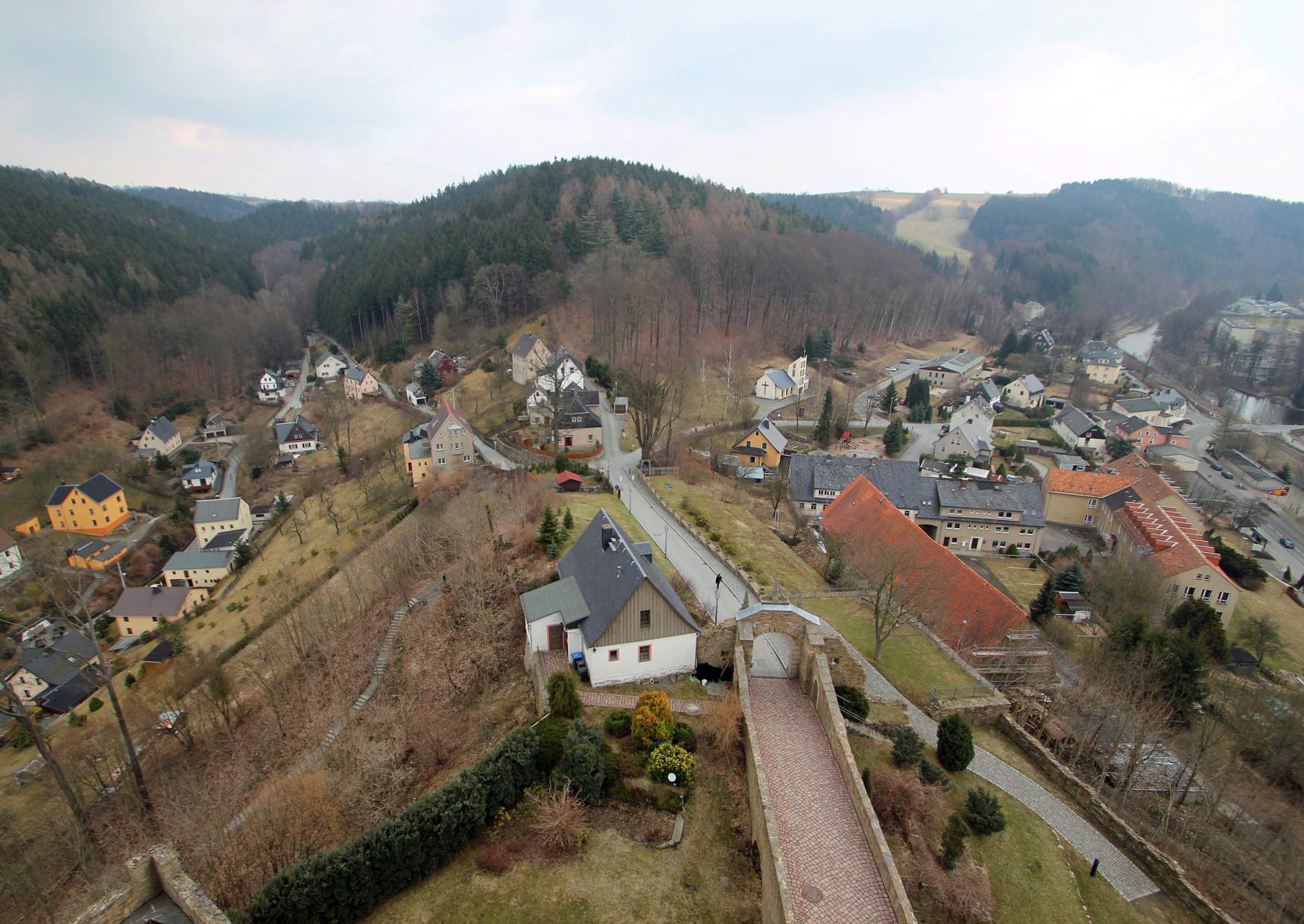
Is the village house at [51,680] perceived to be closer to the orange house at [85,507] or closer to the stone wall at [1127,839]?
the orange house at [85,507]

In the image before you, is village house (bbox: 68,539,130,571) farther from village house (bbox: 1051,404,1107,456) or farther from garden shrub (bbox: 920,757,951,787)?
village house (bbox: 1051,404,1107,456)

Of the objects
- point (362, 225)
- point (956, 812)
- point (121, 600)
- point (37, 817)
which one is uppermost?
point (362, 225)

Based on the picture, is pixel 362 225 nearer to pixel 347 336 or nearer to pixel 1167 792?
pixel 347 336

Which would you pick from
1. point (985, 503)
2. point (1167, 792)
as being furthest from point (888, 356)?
point (1167, 792)

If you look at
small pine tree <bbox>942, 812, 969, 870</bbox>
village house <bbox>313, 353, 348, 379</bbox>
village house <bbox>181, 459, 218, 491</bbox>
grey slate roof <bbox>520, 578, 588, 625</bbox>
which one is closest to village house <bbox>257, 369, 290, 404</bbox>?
village house <bbox>313, 353, 348, 379</bbox>

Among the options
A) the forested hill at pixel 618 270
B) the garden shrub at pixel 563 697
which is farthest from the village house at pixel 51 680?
the forested hill at pixel 618 270

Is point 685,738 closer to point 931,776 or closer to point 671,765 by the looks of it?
point 671,765
